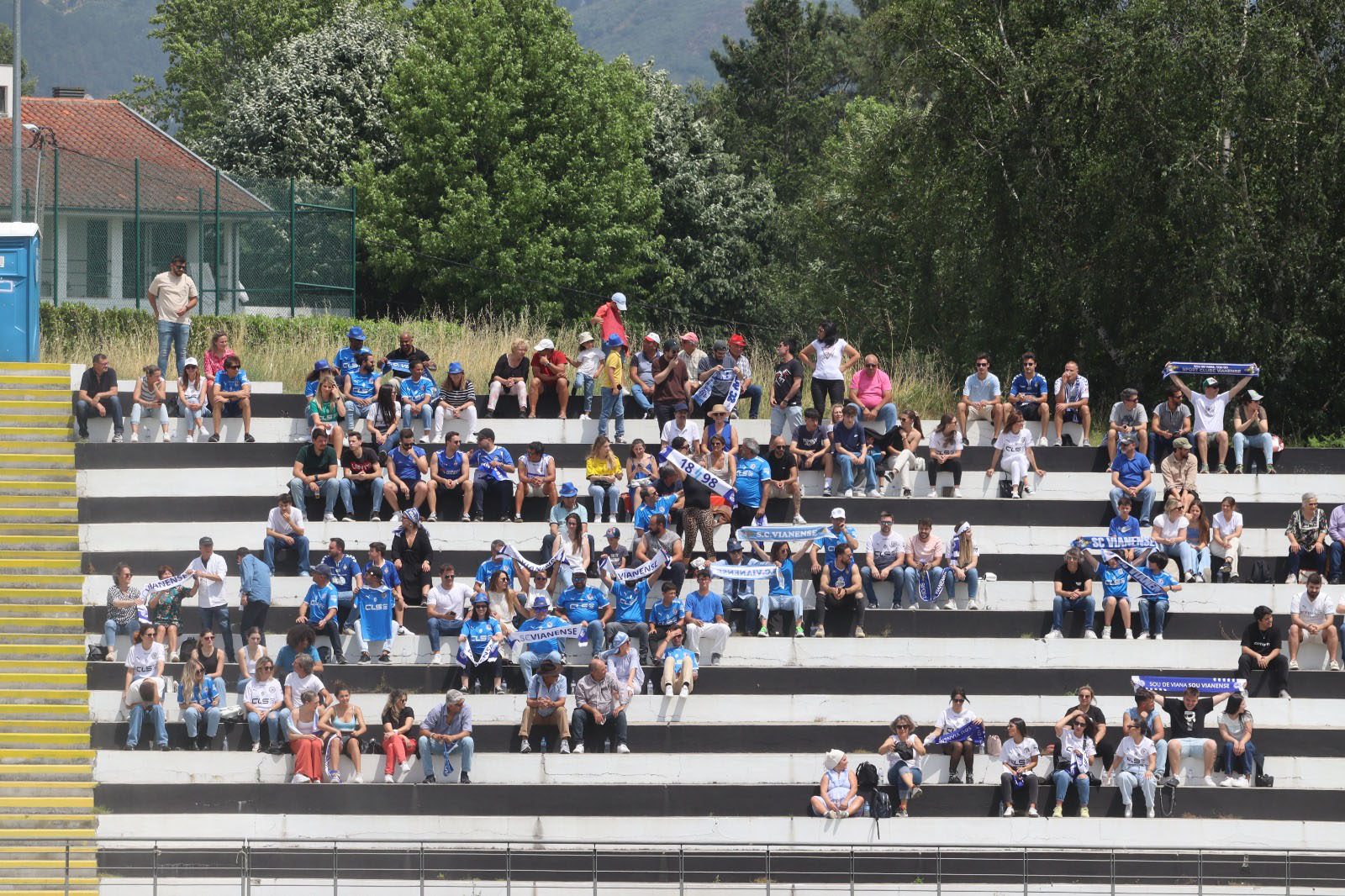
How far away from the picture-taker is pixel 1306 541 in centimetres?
2089

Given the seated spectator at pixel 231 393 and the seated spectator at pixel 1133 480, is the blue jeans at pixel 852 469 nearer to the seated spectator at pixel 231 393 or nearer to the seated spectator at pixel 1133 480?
the seated spectator at pixel 1133 480

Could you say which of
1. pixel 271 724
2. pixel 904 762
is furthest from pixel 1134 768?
pixel 271 724

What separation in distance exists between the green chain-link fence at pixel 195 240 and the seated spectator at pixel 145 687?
1179 cm

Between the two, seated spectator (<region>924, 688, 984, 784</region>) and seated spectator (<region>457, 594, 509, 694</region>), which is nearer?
seated spectator (<region>924, 688, 984, 784</region>)

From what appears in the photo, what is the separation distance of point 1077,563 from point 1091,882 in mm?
5071

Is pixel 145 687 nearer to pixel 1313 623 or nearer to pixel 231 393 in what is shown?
pixel 231 393

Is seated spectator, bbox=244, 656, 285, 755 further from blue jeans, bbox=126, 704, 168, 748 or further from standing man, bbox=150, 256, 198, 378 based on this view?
standing man, bbox=150, 256, 198, 378

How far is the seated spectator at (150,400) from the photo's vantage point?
22547 mm

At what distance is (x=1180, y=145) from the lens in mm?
26859

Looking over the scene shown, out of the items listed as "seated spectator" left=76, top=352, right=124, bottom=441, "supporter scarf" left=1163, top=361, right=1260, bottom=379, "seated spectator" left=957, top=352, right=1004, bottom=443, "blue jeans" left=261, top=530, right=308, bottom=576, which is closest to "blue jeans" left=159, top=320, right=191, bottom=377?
"seated spectator" left=76, top=352, right=124, bottom=441

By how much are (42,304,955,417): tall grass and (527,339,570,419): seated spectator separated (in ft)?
10.8

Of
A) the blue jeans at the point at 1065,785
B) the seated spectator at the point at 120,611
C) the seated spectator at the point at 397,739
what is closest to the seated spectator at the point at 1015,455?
the blue jeans at the point at 1065,785

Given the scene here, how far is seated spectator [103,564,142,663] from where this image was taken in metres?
19.5

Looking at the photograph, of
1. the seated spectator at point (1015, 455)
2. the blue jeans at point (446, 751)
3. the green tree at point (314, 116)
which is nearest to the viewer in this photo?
the blue jeans at point (446, 751)
